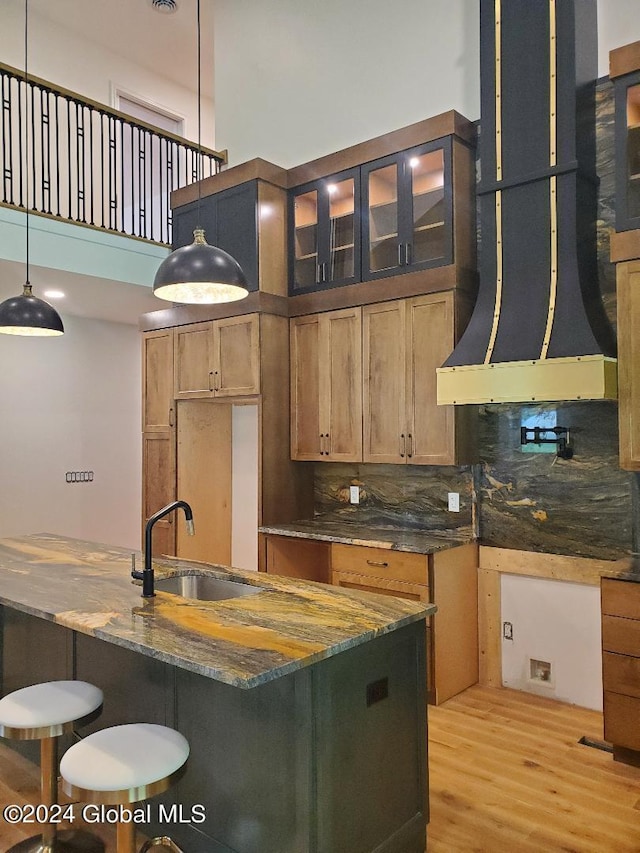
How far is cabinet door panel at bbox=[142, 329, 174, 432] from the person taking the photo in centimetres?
551

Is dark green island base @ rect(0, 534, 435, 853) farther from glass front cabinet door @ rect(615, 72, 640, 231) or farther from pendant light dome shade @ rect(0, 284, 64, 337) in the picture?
glass front cabinet door @ rect(615, 72, 640, 231)

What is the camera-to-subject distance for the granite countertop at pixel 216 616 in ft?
6.23

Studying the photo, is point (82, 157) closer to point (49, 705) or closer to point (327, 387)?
point (327, 387)

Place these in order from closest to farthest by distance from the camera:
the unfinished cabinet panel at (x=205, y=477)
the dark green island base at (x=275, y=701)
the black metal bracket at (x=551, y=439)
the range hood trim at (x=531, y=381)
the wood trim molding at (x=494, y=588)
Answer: the dark green island base at (x=275, y=701) → the range hood trim at (x=531, y=381) → the black metal bracket at (x=551, y=439) → the wood trim molding at (x=494, y=588) → the unfinished cabinet panel at (x=205, y=477)

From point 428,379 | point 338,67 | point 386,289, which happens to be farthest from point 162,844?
point 338,67

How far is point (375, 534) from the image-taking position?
4293mm

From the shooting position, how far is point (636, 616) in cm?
306

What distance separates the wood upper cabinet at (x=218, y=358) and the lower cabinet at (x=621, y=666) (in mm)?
2719

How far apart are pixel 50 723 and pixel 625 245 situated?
328 cm

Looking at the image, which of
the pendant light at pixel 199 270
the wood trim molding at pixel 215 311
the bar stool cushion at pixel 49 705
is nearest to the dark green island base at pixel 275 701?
the bar stool cushion at pixel 49 705

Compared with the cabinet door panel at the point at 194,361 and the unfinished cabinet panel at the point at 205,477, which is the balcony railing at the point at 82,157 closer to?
the cabinet door panel at the point at 194,361

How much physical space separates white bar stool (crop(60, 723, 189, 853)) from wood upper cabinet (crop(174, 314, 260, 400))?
3008mm

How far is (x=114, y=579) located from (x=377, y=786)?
1.41m

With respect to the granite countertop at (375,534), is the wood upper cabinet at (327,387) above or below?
above
